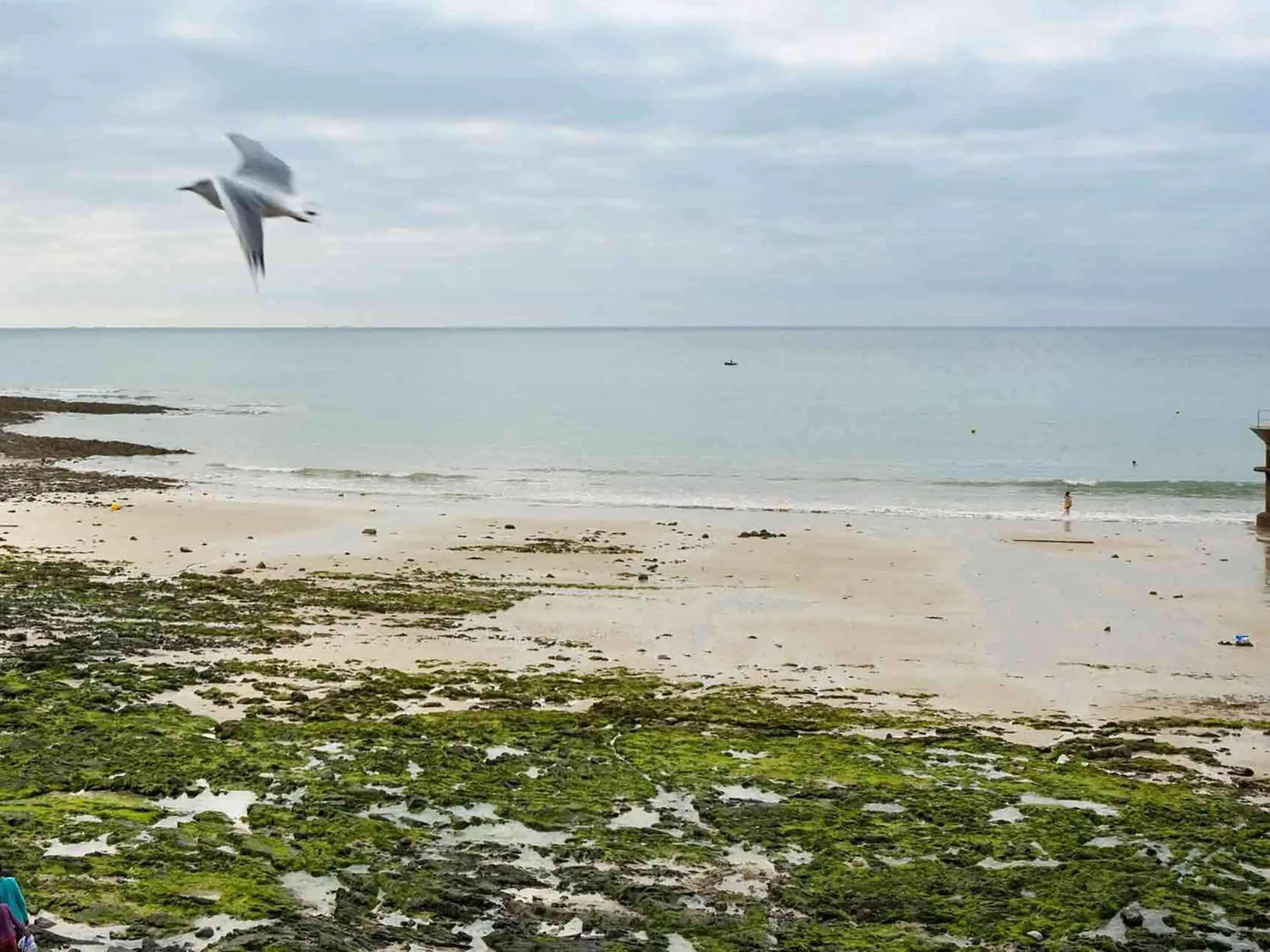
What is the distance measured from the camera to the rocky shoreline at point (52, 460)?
34250 mm

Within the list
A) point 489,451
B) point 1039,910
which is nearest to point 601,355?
point 489,451

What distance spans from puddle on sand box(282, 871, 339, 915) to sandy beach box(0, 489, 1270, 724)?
6.69 m

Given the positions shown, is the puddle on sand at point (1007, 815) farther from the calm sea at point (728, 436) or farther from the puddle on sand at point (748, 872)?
the calm sea at point (728, 436)

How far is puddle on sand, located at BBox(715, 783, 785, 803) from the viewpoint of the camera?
1109 cm

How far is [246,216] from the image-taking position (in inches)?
163

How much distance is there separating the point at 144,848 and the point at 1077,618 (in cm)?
1520

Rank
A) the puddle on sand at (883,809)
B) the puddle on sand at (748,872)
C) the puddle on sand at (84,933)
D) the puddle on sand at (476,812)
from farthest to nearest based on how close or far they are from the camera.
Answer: the puddle on sand at (883,809), the puddle on sand at (476,812), the puddle on sand at (748,872), the puddle on sand at (84,933)

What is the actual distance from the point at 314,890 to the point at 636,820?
276cm

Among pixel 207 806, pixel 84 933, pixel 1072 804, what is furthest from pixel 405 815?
pixel 1072 804

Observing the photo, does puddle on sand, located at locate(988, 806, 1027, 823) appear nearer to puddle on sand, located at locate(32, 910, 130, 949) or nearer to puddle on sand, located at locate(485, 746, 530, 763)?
puddle on sand, located at locate(485, 746, 530, 763)

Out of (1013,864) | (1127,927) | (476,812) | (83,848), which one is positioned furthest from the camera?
(476,812)

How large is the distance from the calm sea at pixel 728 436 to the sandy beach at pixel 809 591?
5854 mm

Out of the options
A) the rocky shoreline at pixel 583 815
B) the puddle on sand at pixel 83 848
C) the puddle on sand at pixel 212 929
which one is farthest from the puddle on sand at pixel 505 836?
the puddle on sand at pixel 83 848

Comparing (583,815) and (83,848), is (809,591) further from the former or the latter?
(83,848)
